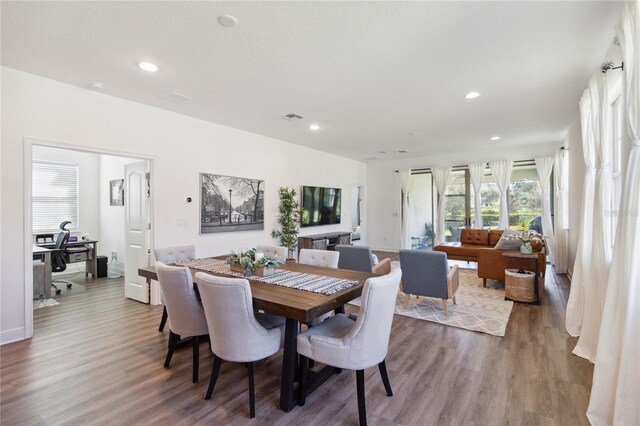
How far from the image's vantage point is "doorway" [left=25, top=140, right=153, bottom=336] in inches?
239

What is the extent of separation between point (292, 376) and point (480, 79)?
139 inches

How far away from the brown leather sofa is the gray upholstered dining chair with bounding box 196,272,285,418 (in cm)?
424

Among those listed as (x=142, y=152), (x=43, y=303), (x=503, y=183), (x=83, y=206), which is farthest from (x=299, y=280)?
(x=503, y=183)

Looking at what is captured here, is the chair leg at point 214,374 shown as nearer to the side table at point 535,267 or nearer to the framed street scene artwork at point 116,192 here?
the side table at point 535,267

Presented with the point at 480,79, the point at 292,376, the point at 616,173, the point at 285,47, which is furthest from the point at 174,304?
the point at 616,173

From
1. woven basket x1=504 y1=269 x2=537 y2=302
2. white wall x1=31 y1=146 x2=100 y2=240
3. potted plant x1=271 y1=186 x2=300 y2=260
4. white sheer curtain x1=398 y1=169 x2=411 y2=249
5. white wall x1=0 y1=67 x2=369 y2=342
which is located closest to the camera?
white wall x1=0 y1=67 x2=369 y2=342

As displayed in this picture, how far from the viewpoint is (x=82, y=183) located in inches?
261

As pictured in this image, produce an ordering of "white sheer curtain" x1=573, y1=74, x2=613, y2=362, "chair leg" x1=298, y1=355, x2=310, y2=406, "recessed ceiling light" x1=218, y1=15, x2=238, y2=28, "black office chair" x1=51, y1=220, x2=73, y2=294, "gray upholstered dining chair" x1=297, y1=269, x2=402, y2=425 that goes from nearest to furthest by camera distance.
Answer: "gray upholstered dining chair" x1=297, y1=269, x2=402, y2=425, "chair leg" x1=298, y1=355, x2=310, y2=406, "recessed ceiling light" x1=218, y1=15, x2=238, y2=28, "white sheer curtain" x1=573, y1=74, x2=613, y2=362, "black office chair" x1=51, y1=220, x2=73, y2=294

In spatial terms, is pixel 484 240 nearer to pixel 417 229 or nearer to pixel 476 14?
pixel 417 229

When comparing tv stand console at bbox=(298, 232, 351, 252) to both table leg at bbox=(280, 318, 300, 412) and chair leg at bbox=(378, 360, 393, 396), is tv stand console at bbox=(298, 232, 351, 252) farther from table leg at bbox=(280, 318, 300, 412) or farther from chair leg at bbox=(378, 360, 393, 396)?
table leg at bbox=(280, 318, 300, 412)

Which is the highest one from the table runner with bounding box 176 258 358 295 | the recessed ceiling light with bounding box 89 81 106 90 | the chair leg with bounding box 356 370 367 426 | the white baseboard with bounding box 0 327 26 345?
the recessed ceiling light with bounding box 89 81 106 90

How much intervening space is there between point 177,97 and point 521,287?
5366 mm

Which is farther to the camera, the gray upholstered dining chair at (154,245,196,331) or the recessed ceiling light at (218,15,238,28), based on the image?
the gray upholstered dining chair at (154,245,196,331)

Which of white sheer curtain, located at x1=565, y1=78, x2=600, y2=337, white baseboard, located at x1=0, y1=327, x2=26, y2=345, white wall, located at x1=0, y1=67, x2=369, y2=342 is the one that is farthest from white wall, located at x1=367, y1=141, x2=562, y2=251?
white baseboard, located at x1=0, y1=327, x2=26, y2=345
